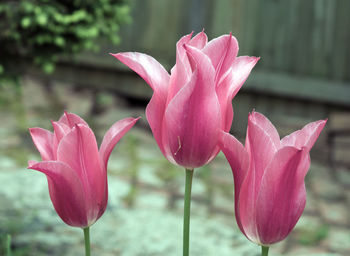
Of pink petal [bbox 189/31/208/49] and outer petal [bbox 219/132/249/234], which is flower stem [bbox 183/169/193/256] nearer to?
outer petal [bbox 219/132/249/234]

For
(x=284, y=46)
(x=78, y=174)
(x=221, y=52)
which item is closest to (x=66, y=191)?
(x=78, y=174)

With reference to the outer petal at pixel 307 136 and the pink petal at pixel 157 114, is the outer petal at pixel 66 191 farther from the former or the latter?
the outer petal at pixel 307 136

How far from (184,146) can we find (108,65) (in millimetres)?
4716

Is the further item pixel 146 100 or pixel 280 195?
pixel 146 100

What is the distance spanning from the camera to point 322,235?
3.04 metres

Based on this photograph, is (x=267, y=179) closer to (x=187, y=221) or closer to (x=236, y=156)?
(x=236, y=156)

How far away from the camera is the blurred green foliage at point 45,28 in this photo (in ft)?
8.03

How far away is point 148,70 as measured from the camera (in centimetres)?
92

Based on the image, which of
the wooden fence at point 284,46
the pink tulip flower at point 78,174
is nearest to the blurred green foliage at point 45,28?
the pink tulip flower at point 78,174

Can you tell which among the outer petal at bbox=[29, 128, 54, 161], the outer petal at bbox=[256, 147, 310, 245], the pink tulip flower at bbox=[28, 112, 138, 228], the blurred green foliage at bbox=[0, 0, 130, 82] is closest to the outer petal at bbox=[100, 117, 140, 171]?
the pink tulip flower at bbox=[28, 112, 138, 228]

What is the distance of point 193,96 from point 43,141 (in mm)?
324

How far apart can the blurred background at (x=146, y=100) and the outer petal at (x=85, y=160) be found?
60.6 inches

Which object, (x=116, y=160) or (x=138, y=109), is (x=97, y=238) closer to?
(x=116, y=160)

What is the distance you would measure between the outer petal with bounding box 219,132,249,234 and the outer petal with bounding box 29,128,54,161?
337mm
